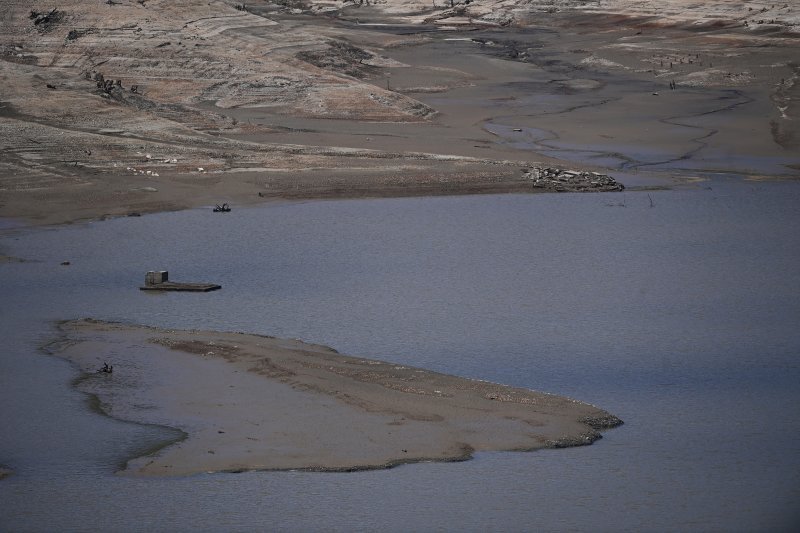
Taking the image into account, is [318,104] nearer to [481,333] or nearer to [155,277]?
[155,277]

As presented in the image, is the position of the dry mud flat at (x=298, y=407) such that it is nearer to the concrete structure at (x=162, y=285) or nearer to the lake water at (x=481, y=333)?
the lake water at (x=481, y=333)

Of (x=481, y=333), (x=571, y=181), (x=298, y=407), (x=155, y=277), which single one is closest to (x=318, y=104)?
(x=571, y=181)

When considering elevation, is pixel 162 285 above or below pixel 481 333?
above

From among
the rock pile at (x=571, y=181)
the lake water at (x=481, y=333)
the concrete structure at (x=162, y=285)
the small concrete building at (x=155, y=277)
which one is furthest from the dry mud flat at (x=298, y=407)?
the rock pile at (x=571, y=181)

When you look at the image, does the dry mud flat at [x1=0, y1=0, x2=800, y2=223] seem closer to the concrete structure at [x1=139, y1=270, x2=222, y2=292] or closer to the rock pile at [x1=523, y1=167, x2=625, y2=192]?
the rock pile at [x1=523, y1=167, x2=625, y2=192]

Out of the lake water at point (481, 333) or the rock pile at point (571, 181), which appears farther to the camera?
the rock pile at point (571, 181)

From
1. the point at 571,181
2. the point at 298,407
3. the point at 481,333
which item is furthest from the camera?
the point at 571,181
